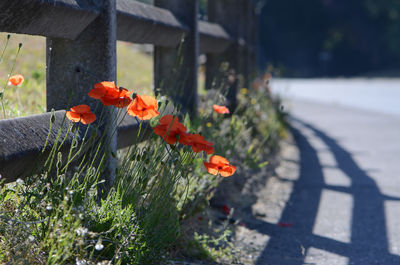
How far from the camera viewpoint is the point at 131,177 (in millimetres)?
2020

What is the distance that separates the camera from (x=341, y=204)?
150 inches

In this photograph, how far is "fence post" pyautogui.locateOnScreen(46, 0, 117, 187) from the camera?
7.06ft

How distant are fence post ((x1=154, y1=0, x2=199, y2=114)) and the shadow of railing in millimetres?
898

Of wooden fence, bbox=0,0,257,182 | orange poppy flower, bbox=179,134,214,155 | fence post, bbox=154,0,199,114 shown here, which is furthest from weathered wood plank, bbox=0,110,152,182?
fence post, bbox=154,0,199,114

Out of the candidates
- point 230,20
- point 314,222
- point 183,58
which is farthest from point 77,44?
point 230,20

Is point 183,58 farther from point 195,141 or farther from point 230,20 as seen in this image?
point 230,20

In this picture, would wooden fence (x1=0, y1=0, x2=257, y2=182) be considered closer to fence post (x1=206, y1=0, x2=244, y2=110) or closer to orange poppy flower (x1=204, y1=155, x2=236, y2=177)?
orange poppy flower (x1=204, y1=155, x2=236, y2=177)

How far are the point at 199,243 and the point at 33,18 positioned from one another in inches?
48.0

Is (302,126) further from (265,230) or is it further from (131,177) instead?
(131,177)

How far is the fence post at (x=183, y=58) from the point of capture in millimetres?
3373

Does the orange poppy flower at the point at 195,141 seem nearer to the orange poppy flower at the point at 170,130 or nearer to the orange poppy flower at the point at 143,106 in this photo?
the orange poppy flower at the point at 170,130

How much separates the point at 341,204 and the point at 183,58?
56.3 inches

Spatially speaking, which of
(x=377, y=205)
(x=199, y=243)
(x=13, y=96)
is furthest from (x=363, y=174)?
(x=13, y=96)

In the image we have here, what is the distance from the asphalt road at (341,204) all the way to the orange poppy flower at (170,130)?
101 centimetres
